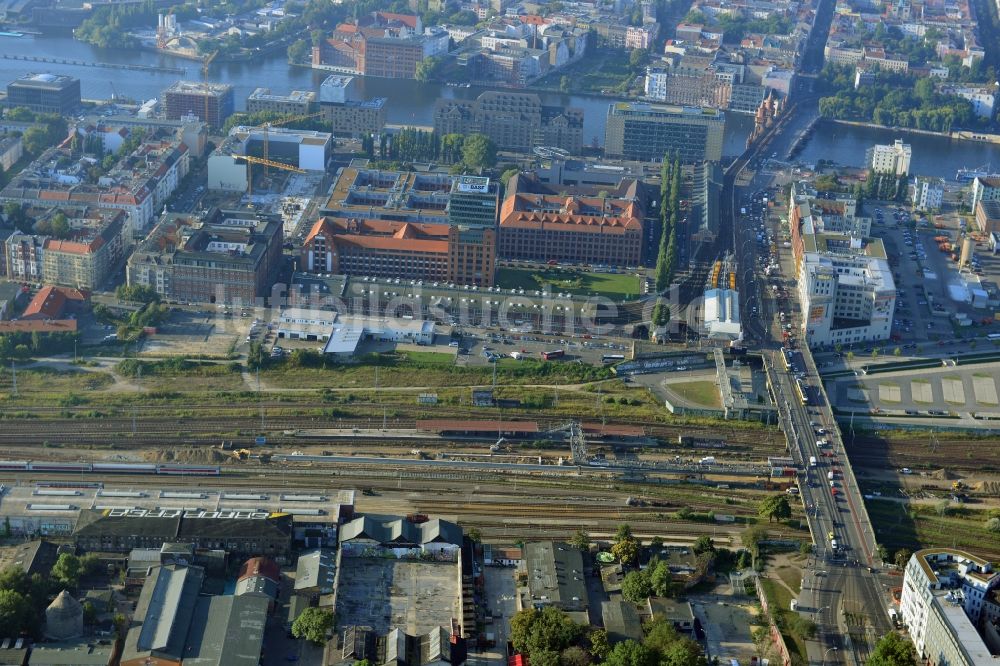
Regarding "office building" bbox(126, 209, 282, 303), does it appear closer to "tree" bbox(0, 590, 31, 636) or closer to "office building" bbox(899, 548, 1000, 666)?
"tree" bbox(0, 590, 31, 636)

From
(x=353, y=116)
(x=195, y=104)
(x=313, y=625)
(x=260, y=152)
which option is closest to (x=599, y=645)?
(x=313, y=625)

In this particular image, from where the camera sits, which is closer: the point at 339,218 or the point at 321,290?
the point at 321,290

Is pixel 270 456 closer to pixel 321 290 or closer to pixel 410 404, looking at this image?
pixel 410 404

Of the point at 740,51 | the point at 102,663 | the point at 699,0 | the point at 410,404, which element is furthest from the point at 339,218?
the point at 699,0

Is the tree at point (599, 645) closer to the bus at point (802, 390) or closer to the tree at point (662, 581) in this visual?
the tree at point (662, 581)

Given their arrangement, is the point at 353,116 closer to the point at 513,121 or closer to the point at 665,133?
the point at 513,121

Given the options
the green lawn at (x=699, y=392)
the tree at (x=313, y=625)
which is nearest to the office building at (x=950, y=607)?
the green lawn at (x=699, y=392)
